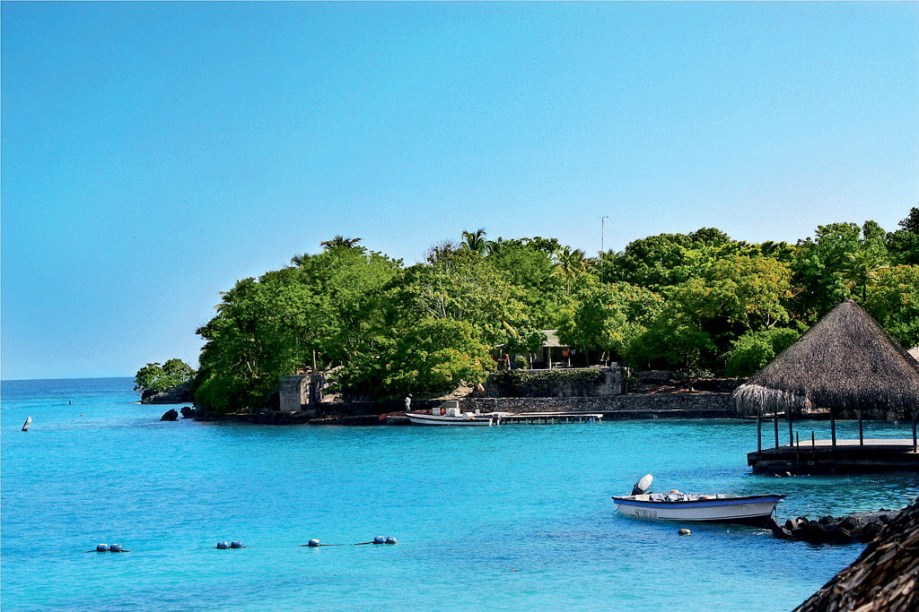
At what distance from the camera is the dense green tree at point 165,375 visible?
111 m

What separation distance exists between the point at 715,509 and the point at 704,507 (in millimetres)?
214

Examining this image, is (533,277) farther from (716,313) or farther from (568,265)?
(716,313)

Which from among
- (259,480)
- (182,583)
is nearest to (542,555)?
(182,583)

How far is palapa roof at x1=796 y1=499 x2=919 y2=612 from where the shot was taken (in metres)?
4.24

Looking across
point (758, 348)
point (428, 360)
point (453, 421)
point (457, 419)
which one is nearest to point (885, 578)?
point (758, 348)

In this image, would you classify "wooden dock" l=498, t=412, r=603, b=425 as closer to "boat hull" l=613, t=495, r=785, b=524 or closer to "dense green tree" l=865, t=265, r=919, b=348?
"dense green tree" l=865, t=265, r=919, b=348

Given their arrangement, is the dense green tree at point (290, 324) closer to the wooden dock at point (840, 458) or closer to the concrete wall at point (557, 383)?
the concrete wall at point (557, 383)

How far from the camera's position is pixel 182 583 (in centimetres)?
1745

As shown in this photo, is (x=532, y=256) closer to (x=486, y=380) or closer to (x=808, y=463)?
(x=486, y=380)

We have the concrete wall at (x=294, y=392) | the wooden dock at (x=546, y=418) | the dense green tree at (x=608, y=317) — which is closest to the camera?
the wooden dock at (x=546, y=418)

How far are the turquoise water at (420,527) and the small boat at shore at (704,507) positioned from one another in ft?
0.92

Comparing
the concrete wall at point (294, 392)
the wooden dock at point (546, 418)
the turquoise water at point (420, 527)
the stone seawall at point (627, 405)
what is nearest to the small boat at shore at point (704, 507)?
the turquoise water at point (420, 527)

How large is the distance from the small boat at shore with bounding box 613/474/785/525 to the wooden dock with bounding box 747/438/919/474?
243 inches

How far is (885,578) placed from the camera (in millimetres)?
4383
